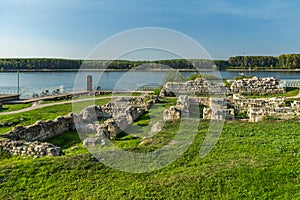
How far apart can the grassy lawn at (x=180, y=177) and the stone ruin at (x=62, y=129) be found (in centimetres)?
86

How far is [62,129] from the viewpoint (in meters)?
18.0

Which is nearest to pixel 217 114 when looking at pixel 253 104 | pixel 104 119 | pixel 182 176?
pixel 253 104

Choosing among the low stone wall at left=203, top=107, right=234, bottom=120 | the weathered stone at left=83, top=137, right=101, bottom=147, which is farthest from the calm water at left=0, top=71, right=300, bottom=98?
the weathered stone at left=83, top=137, right=101, bottom=147

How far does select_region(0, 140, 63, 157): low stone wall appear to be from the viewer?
39.3 feet

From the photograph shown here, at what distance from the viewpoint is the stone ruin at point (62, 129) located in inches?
492

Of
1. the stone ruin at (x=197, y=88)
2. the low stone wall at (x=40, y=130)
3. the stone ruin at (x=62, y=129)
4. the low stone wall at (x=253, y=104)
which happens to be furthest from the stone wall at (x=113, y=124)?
the stone ruin at (x=197, y=88)

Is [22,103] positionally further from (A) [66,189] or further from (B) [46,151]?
(A) [66,189]

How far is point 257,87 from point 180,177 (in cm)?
2825

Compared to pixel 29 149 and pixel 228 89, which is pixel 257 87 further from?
pixel 29 149

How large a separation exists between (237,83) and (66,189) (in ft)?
97.8

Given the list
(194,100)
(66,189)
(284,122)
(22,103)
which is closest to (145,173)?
(66,189)

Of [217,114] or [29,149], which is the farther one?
[217,114]

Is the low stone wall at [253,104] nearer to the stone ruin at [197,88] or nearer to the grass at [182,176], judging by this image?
the grass at [182,176]

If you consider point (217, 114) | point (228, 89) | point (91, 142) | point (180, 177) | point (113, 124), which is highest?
point (228, 89)
